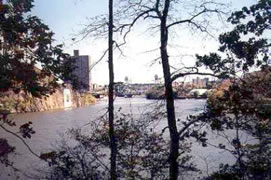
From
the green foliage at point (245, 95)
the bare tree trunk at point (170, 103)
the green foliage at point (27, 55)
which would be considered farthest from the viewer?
the bare tree trunk at point (170, 103)

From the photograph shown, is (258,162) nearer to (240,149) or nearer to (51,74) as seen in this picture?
(240,149)

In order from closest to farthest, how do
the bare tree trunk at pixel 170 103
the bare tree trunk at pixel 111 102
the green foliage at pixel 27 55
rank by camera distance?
the green foliage at pixel 27 55
the bare tree trunk at pixel 111 102
the bare tree trunk at pixel 170 103

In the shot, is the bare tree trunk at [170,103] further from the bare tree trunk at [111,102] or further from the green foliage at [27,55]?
the green foliage at [27,55]

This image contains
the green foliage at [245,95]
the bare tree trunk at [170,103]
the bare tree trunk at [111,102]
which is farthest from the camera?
the bare tree trunk at [170,103]

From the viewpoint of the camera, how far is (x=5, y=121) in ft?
12.2

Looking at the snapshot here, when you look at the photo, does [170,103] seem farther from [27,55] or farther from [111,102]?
[27,55]

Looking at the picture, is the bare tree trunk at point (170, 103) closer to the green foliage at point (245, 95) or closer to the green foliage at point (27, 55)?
the green foliage at point (245, 95)

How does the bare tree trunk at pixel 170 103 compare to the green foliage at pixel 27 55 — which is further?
the bare tree trunk at pixel 170 103

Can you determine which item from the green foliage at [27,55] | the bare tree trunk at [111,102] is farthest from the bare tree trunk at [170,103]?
the green foliage at [27,55]

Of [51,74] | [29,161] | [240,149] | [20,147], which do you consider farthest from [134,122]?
[20,147]

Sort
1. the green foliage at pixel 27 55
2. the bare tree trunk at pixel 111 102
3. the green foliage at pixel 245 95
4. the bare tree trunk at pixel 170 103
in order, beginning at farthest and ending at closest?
the bare tree trunk at pixel 170 103 → the bare tree trunk at pixel 111 102 → the green foliage at pixel 245 95 → the green foliage at pixel 27 55

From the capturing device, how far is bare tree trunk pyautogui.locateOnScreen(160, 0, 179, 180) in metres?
7.15

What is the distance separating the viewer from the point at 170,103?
24.4 ft

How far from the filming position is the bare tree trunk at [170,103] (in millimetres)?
7152
